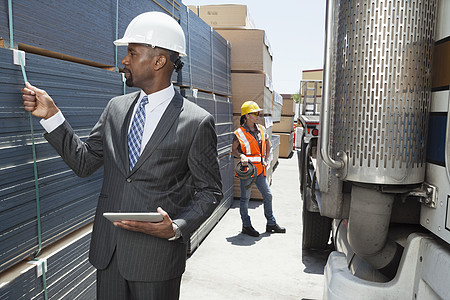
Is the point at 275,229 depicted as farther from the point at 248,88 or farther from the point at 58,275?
the point at 58,275

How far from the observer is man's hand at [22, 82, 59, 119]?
1.64m

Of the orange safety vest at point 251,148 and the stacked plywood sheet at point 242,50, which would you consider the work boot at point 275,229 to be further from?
the stacked plywood sheet at point 242,50

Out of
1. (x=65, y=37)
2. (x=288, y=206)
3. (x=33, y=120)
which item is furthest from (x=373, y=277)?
(x=288, y=206)

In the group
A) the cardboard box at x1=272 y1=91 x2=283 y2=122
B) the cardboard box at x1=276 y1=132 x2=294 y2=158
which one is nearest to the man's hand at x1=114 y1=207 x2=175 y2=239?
the cardboard box at x1=272 y1=91 x2=283 y2=122

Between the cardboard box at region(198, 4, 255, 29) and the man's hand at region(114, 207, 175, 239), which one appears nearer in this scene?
the man's hand at region(114, 207, 175, 239)

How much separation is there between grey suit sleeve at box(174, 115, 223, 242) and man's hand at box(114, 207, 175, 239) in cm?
10

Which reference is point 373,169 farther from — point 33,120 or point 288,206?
point 288,206

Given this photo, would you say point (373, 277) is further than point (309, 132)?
No

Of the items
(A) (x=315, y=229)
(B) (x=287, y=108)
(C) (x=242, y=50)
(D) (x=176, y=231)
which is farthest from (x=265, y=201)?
(B) (x=287, y=108)

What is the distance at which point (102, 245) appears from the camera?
1.72m

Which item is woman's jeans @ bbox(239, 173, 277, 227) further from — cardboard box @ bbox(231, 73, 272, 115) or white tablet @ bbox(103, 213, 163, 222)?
white tablet @ bbox(103, 213, 163, 222)

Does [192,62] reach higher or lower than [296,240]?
higher

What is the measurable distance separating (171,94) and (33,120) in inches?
24.3

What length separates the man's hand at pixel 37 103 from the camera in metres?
1.64
